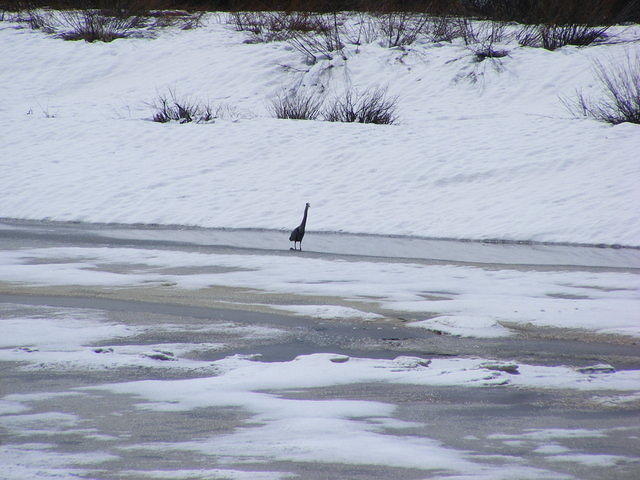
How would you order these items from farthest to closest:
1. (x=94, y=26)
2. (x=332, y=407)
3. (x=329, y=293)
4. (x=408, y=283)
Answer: (x=94, y=26) → (x=408, y=283) → (x=329, y=293) → (x=332, y=407)

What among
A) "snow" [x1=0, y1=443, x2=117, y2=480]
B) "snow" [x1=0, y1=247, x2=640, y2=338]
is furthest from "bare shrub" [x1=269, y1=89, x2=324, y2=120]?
"snow" [x1=0, y1=443, x2=117, y2=480]

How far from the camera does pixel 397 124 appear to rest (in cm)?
1898

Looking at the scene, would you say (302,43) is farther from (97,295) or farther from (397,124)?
(97,295)

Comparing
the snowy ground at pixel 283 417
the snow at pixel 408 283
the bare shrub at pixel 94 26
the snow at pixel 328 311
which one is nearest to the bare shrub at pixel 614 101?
the snow at pixel 408 283

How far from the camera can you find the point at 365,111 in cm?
1955

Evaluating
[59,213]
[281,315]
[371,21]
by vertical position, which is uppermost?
[371,21]

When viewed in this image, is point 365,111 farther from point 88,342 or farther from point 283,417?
point 283,417

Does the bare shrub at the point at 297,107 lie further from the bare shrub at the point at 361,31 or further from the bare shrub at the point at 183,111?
the bare shrub at the point at 361,31

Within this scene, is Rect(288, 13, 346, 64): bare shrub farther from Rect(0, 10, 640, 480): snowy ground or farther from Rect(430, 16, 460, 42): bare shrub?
Rect(430, 16, 460, 42): bare shrub

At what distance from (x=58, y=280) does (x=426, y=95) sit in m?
14.2

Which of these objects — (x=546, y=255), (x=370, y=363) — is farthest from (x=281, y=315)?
(x=546, y=255)

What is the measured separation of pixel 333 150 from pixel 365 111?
2670 mm

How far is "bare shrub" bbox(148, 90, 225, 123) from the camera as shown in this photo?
19.8 meters

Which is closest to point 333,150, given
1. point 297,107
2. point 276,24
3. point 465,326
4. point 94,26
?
point 297,107
